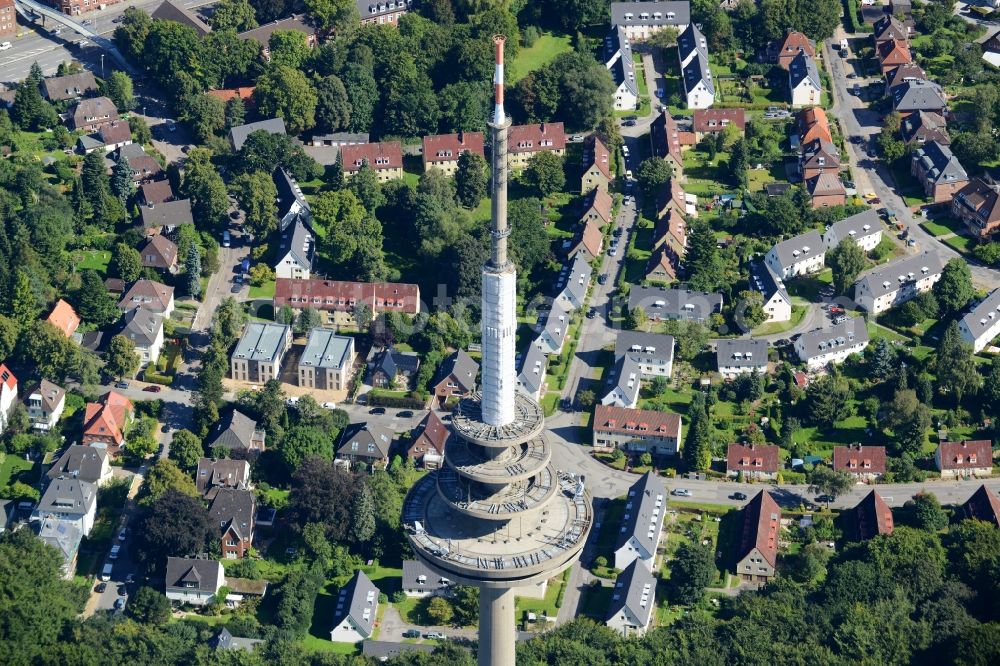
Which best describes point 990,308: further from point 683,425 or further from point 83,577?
point 83,577

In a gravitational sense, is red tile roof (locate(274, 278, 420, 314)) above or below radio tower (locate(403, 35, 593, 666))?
below

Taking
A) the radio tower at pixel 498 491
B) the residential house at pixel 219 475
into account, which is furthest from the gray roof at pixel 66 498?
the radio tower at pixel 498 491

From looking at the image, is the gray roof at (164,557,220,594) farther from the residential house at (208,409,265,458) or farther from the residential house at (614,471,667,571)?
Result: the residential house at (614,471,667,571)

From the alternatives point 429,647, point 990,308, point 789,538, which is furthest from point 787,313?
point 429,647

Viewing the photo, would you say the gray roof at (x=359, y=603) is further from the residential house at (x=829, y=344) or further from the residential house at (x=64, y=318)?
the residential house at (x=829, y=344)

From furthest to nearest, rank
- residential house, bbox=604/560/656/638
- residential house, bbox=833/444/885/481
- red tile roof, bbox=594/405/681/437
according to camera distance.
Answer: red tile roof, bbox=594/405/681/437, residential house, bbox=833/444/885/481, residential house, bbox=604/560/656/638

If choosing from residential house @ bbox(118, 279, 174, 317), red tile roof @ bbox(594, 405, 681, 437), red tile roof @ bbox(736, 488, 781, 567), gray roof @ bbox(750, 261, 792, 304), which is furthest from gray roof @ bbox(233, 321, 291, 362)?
red tile roof @ bbox(736, 488, 781, 567)
